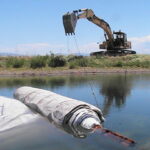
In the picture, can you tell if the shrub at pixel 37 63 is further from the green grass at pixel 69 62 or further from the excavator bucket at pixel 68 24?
the excavator bucket at pixel 68 24

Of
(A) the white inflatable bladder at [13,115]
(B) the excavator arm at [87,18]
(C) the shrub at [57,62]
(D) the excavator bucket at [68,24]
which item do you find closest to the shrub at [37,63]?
(C) the shrub at [57,62]

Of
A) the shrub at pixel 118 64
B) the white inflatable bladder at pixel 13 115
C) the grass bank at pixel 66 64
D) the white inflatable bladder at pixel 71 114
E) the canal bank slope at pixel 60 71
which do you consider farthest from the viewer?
the shrub at pixel 118 64

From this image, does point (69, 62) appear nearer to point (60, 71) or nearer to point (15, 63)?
point (60, 71)

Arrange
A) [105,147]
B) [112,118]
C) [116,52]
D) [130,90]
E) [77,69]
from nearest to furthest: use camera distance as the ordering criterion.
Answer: [105,147]
[112,118]
[130,90]
[77,69]
[116,52]

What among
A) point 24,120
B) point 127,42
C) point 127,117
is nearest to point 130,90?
point 127,117

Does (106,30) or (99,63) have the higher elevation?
(106,30)

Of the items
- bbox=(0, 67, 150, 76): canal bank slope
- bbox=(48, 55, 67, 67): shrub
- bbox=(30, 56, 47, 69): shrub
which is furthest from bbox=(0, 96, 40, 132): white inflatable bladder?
bbox=(48, 55, 67, 67): shrub

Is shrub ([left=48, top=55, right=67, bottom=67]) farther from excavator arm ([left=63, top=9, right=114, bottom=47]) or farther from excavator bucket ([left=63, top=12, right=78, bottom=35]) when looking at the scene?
excavator bucket ([left=63, top=12, right=78, bottom=35])

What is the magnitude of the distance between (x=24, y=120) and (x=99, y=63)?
106 ft

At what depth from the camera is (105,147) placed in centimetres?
980

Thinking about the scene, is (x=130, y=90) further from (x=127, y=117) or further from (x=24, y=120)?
(x=24, y=120)

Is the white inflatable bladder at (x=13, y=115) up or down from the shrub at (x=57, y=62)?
down

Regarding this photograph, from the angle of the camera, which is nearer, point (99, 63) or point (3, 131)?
point (3, 131)

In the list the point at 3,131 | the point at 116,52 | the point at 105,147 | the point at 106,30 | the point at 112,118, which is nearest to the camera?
the point at 105,147
